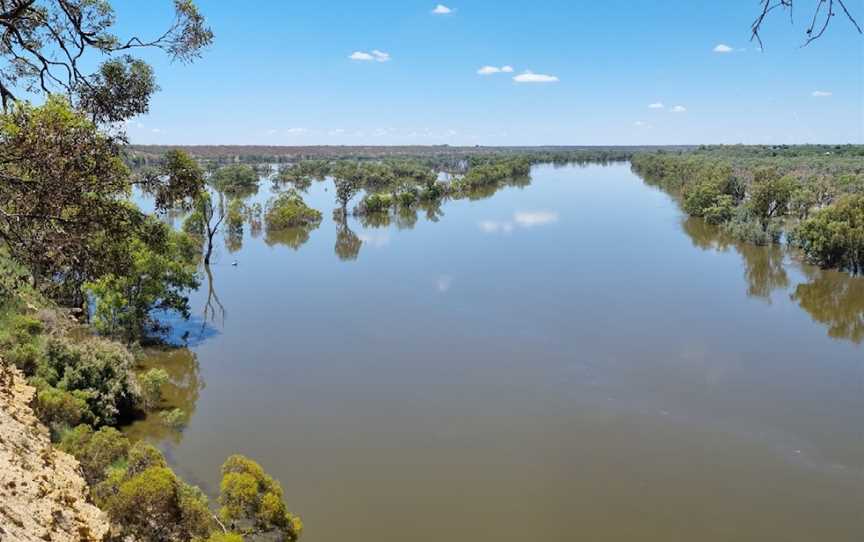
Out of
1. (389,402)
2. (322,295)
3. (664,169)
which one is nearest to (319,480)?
(389,402)

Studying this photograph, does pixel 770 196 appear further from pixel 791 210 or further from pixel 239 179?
pixel 239 179

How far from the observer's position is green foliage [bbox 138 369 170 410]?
14.8 m

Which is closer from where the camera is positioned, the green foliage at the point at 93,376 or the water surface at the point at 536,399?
the water surface at the point at 536,399

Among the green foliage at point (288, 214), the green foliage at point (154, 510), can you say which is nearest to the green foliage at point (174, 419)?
the green foliage at point (154, 510)

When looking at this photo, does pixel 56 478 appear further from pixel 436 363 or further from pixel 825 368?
pixel 825 368

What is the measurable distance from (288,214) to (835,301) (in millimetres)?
32789

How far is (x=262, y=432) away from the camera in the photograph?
14.6m

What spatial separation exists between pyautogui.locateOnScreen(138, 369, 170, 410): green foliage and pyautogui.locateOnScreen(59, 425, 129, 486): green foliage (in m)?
5.51

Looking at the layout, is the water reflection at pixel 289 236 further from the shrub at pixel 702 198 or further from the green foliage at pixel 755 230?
the shrub at pixel 702 198

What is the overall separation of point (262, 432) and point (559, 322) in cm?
1173

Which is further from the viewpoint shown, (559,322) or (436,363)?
(559,322)

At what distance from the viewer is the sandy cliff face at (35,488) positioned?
464cm

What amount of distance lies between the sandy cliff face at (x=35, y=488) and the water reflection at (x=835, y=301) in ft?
79.0

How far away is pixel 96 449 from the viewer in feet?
28.8
